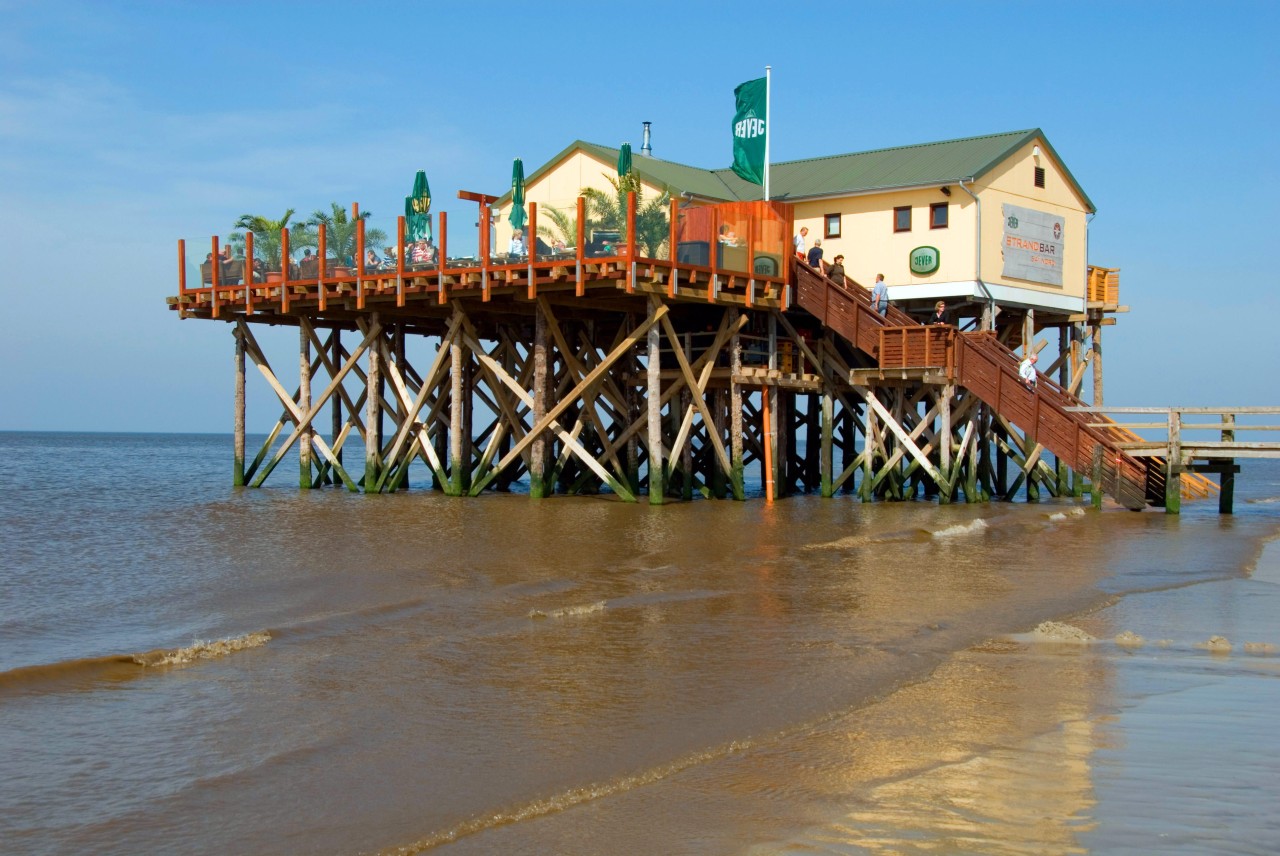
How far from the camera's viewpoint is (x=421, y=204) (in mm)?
27953

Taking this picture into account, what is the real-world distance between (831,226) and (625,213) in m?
7.50

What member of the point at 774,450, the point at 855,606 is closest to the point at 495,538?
the point at 855,606

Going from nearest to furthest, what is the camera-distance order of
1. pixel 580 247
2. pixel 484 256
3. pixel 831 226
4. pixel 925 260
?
pixel 580 247 < pixel 484 256 < pixel 925 260 < pixel 831 226

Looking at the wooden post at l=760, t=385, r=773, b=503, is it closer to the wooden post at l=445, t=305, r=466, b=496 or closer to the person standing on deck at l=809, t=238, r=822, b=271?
the person standing on deck at l=809, t=238, r=822, b=271

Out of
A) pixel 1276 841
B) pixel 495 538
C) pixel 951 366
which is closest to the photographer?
pixel 1276 841

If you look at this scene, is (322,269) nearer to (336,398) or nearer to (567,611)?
(336,398)

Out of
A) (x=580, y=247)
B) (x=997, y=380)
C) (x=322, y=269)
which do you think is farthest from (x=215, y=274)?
(x=997, y=380)

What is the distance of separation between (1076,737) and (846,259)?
2289 centimetres

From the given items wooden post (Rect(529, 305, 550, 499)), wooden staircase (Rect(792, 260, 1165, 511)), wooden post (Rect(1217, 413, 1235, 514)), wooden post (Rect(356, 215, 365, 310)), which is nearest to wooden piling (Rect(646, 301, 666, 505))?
wooden post (Rect(529, 305, 550, 499))

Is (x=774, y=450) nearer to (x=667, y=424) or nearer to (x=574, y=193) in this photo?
(x=667, y=424)

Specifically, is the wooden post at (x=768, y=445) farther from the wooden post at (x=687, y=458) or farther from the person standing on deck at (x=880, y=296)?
the person standing on deck at (x=880, y=296)

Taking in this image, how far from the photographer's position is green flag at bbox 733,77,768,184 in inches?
1153

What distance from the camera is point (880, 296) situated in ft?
89.2

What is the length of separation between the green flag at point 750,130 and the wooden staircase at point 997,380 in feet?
10.0
